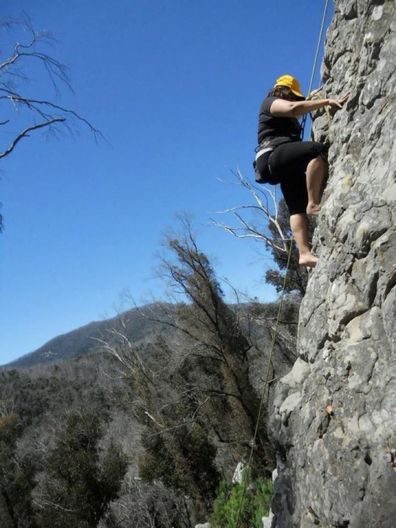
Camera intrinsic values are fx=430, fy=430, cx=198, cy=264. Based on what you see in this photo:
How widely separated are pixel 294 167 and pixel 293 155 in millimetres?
113

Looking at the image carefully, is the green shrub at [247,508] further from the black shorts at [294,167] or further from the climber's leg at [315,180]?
the climber's leg at [315,180]

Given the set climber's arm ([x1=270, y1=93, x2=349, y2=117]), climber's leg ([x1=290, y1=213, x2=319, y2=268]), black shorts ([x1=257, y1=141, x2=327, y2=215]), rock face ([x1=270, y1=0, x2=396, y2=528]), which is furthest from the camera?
climber's leg ([x1=290, y1=213, x2=319, y2=268])

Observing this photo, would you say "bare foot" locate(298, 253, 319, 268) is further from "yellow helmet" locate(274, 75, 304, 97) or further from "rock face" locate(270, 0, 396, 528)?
"yellow helmet" locate(274, 75, 304, 97)

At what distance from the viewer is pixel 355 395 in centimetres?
258

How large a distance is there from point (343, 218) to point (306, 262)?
76cm

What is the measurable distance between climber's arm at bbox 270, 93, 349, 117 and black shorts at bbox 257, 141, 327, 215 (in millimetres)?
249

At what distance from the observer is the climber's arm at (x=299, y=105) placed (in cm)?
358

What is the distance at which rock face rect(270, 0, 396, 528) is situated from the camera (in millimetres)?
2379

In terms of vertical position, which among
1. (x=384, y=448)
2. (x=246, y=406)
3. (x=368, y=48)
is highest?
(x=368, y=48)

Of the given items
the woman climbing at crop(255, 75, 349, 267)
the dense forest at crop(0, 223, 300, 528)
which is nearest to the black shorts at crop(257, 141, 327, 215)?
the woman climbing at crop(255, 75, 349, 267)

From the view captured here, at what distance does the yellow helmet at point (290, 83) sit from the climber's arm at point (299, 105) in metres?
0.24

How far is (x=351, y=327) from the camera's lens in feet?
9.25

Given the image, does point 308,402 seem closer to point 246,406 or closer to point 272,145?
point 272,145

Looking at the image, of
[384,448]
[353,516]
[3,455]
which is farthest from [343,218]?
[3,455]
